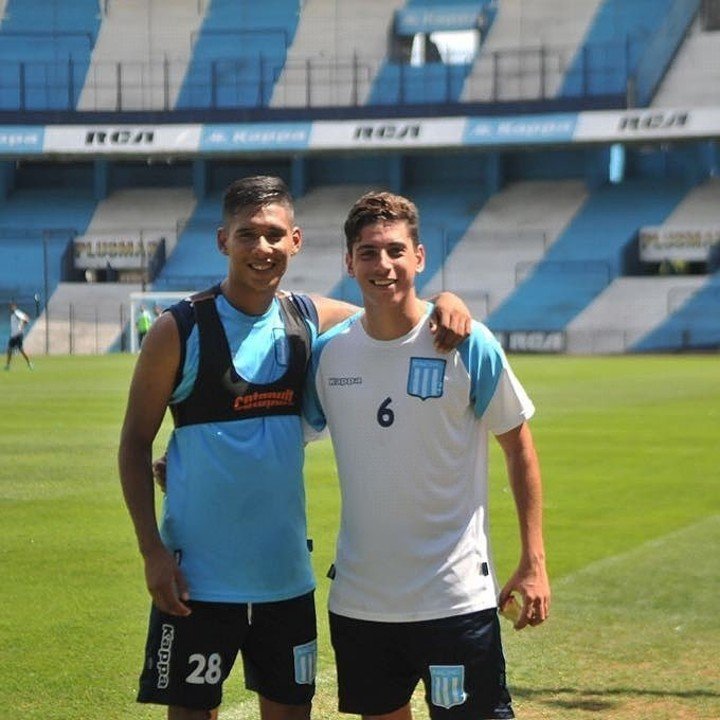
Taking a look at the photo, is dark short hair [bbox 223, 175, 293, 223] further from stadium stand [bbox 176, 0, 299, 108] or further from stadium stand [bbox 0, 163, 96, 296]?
stadium stand [bbox 176, 0, 299, 108]

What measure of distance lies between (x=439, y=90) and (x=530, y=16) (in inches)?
171

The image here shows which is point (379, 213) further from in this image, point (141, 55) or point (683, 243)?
point (141, 55)

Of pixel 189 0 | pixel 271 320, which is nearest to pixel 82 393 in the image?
pixel 271 320

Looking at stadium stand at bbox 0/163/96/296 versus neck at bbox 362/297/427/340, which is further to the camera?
stadium stand at bbox 0/163/96/296

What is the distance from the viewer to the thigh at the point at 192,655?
480cm

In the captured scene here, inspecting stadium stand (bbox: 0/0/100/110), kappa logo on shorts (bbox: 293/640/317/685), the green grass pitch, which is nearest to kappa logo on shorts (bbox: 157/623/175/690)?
kappa logo on shorts (bbox: 293/640/317/685)

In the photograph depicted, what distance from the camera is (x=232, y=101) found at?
57250 mm

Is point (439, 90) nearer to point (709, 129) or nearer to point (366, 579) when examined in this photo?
point (709, 129)

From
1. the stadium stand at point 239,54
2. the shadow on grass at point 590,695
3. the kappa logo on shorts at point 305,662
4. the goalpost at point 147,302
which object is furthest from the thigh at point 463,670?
the stadium stand at point 239,54

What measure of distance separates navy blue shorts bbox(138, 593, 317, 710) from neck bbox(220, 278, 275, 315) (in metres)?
0.96

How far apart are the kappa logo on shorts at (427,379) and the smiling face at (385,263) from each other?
0.66 ft

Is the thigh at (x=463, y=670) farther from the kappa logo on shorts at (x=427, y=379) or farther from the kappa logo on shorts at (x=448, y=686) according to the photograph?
the kappa logo on shorts at (x=427, y=379)

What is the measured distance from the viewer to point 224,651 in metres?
4.84

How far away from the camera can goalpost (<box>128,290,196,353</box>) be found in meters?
48.2
